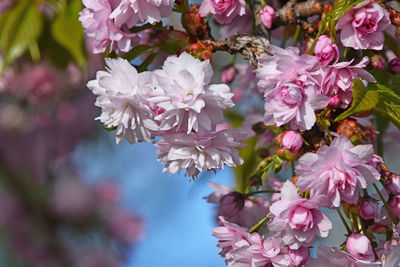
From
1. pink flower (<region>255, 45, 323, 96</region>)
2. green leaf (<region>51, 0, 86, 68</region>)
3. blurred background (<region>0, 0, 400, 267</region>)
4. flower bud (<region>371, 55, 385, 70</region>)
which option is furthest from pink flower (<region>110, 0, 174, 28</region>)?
blurred background (<region>0, 0, 400, 267</region>)

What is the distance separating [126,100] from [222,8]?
0.15m

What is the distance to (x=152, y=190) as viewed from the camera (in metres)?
3.94

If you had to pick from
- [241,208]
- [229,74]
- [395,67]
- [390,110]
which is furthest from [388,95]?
[229,74]

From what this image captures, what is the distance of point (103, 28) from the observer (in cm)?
55

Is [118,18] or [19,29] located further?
[19,29]

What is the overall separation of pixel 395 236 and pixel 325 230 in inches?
2.4

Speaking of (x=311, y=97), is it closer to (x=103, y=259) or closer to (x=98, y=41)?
(x=98, y=41)

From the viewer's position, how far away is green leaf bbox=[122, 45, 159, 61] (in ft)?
1.90

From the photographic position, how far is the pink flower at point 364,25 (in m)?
0.49

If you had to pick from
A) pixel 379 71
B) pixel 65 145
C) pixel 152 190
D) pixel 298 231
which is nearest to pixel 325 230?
pixel 298 231

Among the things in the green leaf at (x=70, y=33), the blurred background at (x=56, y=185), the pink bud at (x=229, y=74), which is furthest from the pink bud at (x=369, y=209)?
the blurred background at (x=56, y=185)

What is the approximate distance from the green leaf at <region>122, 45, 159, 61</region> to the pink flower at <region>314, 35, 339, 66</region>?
0.18 meters

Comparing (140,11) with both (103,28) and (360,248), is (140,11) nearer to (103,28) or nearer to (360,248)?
(103,28)

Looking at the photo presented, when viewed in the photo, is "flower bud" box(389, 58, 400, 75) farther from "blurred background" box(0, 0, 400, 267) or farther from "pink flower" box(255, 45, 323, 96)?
"blurred background" box(0, 0, 400, 267)
